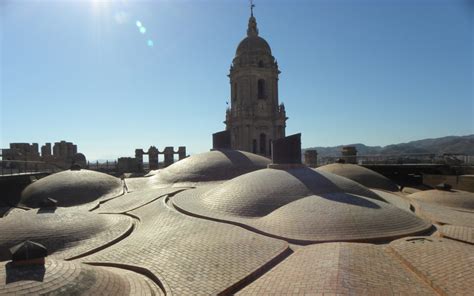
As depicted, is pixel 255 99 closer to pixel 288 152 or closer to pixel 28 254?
pixel 288 152

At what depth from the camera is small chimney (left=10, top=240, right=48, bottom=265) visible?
660cm

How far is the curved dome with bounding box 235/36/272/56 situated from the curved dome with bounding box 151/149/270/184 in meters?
16.0

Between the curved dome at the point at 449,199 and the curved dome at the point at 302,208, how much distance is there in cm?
510

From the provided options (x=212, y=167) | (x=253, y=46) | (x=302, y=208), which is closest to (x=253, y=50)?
(x=253, y=46)

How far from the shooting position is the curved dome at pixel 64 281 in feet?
19.8

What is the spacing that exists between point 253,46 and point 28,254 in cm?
3145

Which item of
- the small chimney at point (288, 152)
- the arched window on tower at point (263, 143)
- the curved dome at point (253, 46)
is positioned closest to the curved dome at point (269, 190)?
the small chimney at point (288, 152)

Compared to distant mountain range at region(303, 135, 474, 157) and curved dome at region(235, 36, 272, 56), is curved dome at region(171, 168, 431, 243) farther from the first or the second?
distant mountain range at region(303, 135, 474, 157)

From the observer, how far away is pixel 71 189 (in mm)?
17797

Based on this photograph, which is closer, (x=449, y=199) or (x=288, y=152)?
(x=288, y=152)

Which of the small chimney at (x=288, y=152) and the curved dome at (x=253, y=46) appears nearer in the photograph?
the small chimney at (x=288, y=152)

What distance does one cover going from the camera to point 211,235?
33.4ft

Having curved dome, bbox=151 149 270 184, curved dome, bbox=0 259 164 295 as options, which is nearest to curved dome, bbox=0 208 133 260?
curved dome, bbox=0 259 164 295

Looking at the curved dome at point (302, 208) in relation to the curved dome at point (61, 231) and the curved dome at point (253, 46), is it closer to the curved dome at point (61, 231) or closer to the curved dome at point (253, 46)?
the curved dome at point (61, 231)
